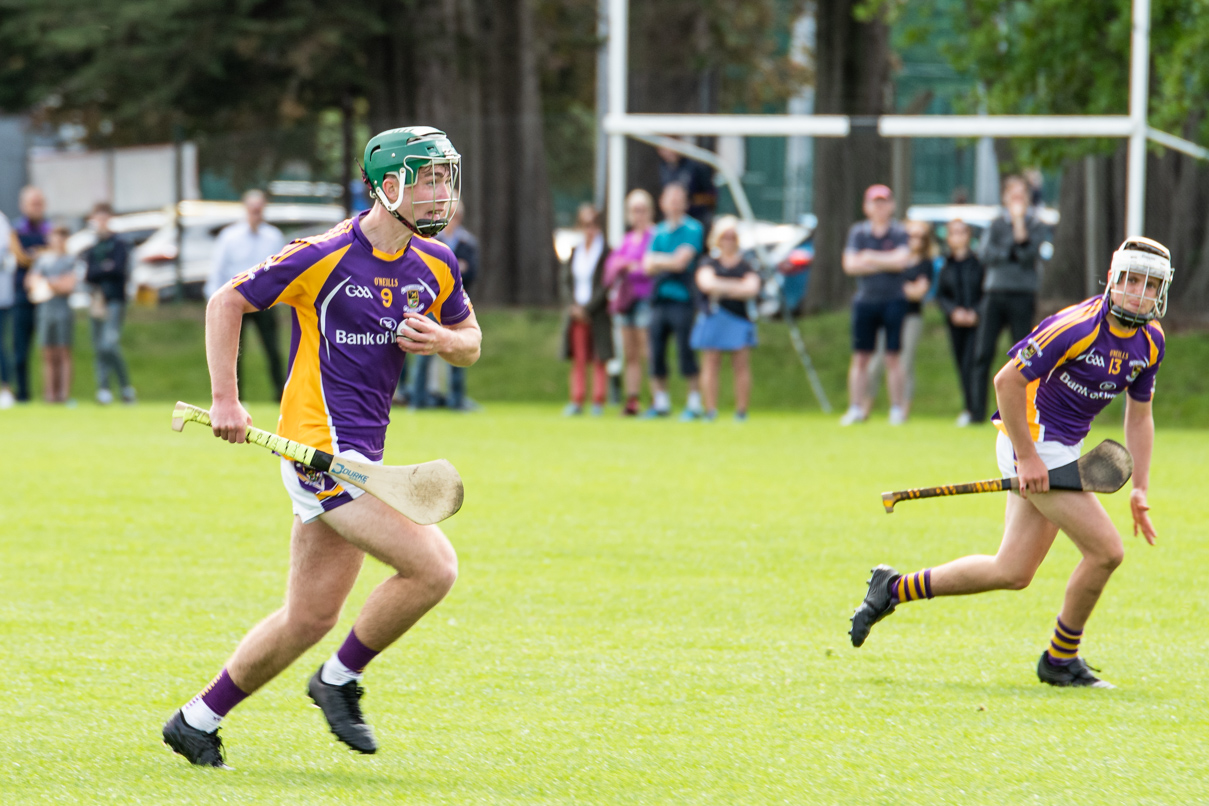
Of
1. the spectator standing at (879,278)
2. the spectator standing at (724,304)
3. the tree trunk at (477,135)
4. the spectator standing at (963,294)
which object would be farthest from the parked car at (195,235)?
the spectator standing at (963,294)

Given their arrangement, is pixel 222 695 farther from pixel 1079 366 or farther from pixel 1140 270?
pixel 1140 270

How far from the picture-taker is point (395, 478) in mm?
4836

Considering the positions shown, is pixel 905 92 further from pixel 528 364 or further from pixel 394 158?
pixel 394 158

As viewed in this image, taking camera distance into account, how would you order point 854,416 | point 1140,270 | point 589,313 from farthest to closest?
point 589,313 < point 854,416 < point 1140,270

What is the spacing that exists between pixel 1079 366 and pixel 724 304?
10.4 m

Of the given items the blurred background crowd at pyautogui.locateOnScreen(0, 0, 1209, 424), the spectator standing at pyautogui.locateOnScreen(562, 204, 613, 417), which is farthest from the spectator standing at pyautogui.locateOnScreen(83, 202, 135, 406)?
the spectator standing at pyautogui.locateOnScreen(562, 204, 613, 417)

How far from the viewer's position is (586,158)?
23.0 metres

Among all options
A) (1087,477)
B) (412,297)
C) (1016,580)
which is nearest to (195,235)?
(1016,580)

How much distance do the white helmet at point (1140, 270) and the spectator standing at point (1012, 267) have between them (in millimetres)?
9738

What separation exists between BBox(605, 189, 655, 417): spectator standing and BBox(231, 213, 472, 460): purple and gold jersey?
12.1 metres

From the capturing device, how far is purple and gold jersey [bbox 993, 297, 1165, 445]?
241 inches

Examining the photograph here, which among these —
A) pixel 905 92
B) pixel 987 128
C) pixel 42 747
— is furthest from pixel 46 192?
pixel 905 92

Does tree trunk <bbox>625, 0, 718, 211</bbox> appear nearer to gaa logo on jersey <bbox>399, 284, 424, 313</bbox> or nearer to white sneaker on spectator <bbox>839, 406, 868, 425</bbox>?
white sneaker on spectator <bbox>839, 406, 868, 425</bbox>

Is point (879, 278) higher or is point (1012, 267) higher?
point (1012, 267)
